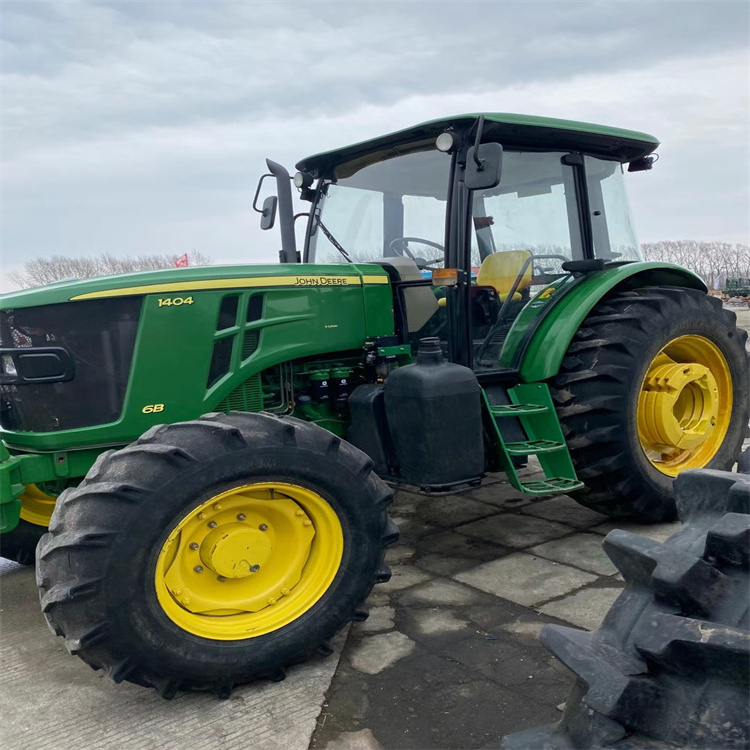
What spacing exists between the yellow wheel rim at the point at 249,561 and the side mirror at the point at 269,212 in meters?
2.34

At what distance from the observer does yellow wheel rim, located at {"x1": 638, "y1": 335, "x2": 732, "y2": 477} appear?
13.6 ft

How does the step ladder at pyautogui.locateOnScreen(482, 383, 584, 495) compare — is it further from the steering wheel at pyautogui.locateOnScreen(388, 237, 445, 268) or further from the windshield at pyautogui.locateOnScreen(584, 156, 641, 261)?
the windshield at pyautogui.locateOnScreen(584, 156, 641, 261)

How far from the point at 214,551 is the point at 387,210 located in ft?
7.25

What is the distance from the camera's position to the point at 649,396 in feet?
13.6

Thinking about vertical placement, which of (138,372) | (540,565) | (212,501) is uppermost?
(138,372)

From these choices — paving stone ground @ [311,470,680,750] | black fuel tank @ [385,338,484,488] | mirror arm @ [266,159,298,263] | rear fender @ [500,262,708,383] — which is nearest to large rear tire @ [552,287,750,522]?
rear fender @ [500,262,708,383]

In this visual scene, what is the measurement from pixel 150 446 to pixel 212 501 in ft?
0.92

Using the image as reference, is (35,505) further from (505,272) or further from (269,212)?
(505,272)

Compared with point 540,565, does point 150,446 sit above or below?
above

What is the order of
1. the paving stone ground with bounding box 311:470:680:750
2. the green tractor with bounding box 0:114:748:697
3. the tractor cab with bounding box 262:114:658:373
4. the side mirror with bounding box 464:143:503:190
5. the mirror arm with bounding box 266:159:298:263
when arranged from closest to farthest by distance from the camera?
the paving stone ground with bounding box 311:470:680:750, the green tractor with bounding box 0:114:748:697, the side mirror with bounding box 464:143:503:190, the tractor cab with bounding box 262:114:658:373, the mirror arm with bounding box 266:159:298:263

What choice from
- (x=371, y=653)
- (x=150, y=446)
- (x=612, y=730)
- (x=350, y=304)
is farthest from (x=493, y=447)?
(x=612, y=730)

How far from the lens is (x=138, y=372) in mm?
3041

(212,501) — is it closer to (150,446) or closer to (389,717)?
(150,446)

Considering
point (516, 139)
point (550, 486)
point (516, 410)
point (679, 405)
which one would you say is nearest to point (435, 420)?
point (516, 410)
